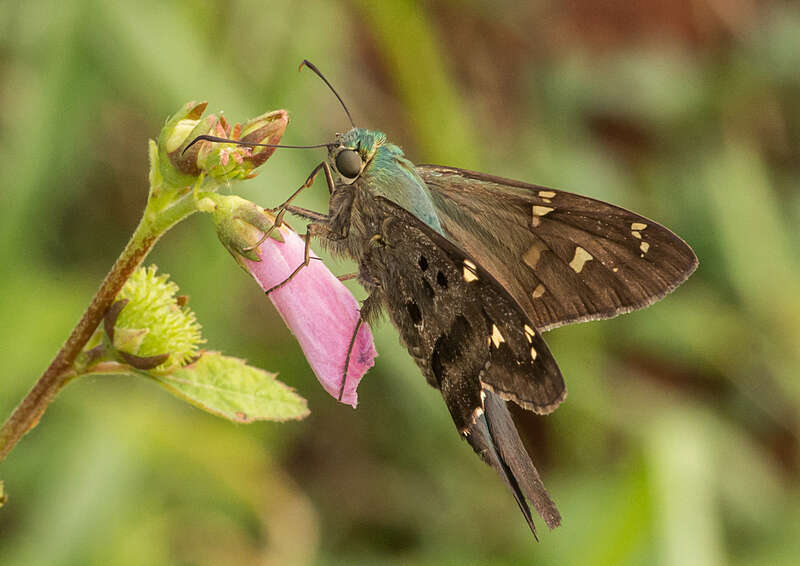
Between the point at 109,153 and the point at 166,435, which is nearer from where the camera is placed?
the point at 166,435

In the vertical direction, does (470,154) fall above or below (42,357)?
above

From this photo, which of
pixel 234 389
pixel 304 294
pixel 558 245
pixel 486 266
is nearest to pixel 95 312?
pixel 234 389

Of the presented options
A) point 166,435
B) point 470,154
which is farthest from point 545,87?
point 166,435

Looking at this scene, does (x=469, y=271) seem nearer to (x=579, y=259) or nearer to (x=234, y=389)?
(x=579, y=259)

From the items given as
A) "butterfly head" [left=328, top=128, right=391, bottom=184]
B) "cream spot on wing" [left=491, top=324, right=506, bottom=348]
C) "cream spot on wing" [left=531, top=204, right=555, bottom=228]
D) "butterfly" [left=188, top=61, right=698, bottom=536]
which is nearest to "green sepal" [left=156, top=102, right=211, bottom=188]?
"butterfly" [left=188, top=61, right=698, bottom=536]

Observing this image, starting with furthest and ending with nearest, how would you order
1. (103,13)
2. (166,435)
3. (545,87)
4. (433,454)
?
(545,87) < (433,454) < (103,13) < (166,435)

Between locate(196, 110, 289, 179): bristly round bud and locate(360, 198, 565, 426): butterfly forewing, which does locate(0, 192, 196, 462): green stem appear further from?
locate(360, 198, 565, 426): butterfly forewing

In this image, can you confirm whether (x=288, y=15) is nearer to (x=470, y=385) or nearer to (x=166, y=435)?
(x=166, y=435)
